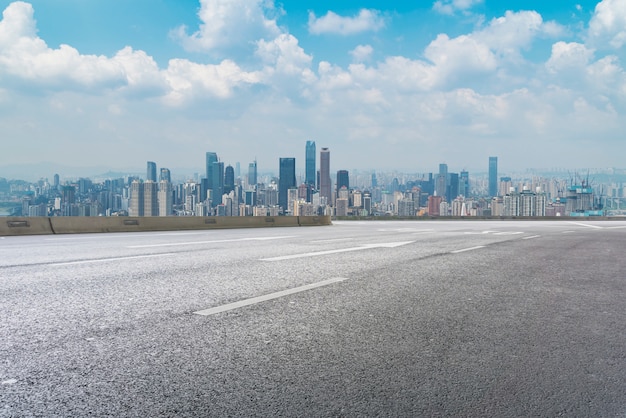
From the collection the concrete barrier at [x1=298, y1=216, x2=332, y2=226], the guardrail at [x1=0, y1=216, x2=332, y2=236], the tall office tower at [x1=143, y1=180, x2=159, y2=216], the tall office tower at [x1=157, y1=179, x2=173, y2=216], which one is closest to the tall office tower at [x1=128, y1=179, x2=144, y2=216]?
the tall office tower at [x1=143, y1=180, x2=159, y2=216]

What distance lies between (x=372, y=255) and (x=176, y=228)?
14123 mm

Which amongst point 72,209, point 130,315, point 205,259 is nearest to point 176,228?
point 205,259

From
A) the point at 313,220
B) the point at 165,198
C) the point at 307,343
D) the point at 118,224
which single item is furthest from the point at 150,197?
the point at 307,343

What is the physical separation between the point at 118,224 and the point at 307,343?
60.5 feet

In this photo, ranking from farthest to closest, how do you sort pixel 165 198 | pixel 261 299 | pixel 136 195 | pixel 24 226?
pixel 165 198 → pixel 136 195 → pixel 24 226 → pixel 261 299

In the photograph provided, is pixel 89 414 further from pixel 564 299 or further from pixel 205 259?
pixel 205 259

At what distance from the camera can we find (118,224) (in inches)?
A: 811

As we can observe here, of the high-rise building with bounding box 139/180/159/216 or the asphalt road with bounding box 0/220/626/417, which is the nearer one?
the asphalt road with bounding box 0/220/626/417

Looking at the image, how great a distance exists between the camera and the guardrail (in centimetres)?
1814

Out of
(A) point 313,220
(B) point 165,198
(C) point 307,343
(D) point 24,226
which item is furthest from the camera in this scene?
(B) point 165,198

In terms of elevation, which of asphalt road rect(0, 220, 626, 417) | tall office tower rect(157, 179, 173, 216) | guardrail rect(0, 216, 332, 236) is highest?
tall office tower rect(157, 179, 173, 216)

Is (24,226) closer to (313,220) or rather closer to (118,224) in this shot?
(118,224)

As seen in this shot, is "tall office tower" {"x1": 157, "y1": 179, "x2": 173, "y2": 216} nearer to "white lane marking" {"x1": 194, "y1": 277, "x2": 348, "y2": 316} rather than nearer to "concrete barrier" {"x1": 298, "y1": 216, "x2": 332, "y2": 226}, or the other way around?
"concrete barrier" {"x1": 298, "y1": 216, "x2": 332, "y2": 226}

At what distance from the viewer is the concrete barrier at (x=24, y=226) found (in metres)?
17.8
